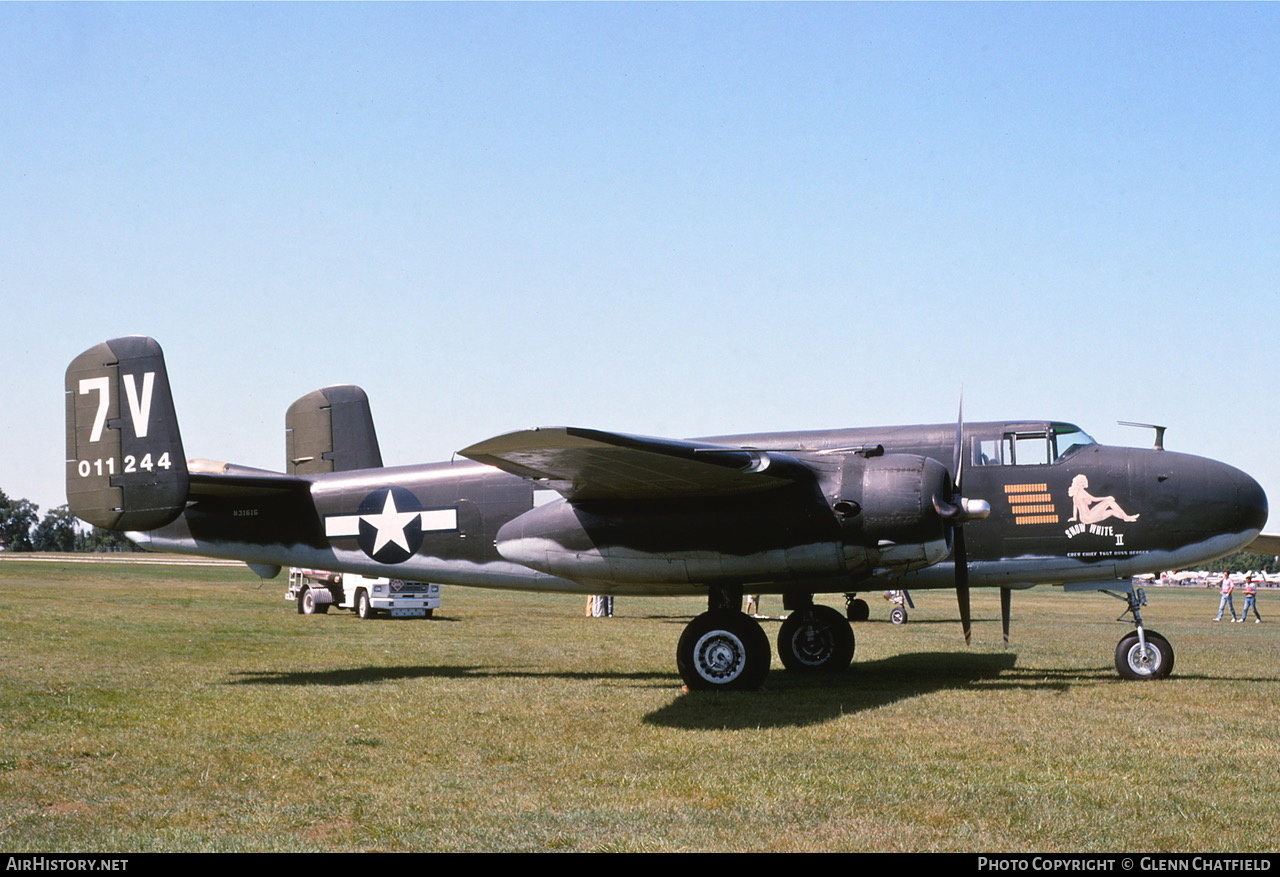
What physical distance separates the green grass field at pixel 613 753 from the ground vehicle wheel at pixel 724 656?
1.03ft

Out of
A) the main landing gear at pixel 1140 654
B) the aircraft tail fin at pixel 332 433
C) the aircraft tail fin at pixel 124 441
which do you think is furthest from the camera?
the aircraft tail fin at pixel 332 433

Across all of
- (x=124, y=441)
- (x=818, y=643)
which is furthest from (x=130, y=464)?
(x=818, y=643)

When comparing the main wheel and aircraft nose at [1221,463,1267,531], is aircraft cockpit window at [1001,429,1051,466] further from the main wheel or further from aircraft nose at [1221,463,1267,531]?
the main wheel

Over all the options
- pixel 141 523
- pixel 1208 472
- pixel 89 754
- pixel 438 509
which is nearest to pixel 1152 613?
pixel 1208 472

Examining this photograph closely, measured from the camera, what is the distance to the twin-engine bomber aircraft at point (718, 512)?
44.9 feet

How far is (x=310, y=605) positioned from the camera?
116ft

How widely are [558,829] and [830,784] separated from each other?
7.78 feet

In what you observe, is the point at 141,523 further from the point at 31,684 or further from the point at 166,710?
the point at 166,710

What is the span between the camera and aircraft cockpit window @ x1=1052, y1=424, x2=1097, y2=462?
15.8 meters

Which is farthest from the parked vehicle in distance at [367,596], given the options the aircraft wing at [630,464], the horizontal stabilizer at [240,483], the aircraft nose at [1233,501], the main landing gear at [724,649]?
the aircraft nose at [1233,501]

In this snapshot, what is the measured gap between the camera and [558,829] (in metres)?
7.31

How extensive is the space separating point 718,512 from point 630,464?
1.75 meters

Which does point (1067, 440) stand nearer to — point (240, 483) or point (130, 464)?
point (240, 483)

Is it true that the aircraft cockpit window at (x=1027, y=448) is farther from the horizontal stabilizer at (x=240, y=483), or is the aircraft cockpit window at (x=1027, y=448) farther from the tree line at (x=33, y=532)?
the tree line at (x=33, y=532)
